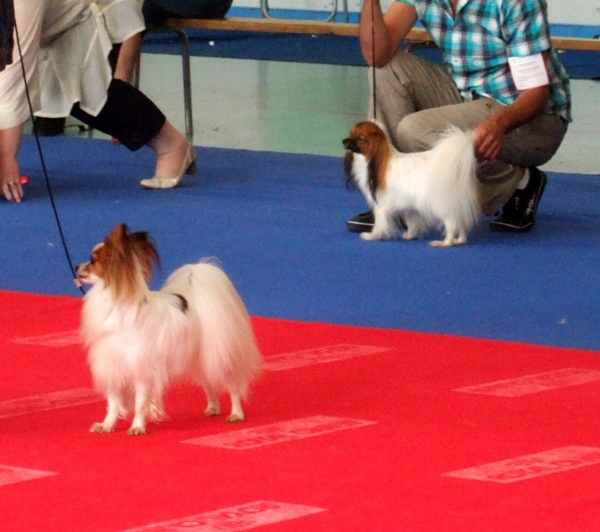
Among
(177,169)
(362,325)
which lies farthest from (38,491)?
(177,169)

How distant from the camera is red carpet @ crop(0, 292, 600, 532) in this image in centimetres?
213

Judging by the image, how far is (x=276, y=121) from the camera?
7.77m

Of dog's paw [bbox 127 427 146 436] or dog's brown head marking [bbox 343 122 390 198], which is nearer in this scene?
dog's paw [bbox 127 427 146 436]

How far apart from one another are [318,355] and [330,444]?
2.41 ft

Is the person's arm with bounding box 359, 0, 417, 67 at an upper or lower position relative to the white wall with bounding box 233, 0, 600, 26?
upper

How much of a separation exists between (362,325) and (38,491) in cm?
147

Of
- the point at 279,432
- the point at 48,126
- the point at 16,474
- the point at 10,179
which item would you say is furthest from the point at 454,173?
the point at 48,126

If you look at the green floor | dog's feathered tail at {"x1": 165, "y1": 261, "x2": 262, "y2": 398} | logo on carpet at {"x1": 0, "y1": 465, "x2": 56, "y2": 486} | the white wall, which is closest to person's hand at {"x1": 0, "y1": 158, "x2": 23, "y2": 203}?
the green floor

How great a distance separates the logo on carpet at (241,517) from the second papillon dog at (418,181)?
7.51 ft

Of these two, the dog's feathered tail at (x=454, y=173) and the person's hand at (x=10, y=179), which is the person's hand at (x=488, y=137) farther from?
the person's hand at (x=10, y=179)

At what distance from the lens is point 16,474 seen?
233cm

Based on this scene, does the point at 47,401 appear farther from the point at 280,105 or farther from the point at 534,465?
the point at 280,105

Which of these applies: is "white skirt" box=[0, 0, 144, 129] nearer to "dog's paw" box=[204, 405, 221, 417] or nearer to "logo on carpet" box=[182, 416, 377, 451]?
"dog's paw" box=[204, 405, 221, 417]

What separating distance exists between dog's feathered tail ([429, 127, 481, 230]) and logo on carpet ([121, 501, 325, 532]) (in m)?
2.28
